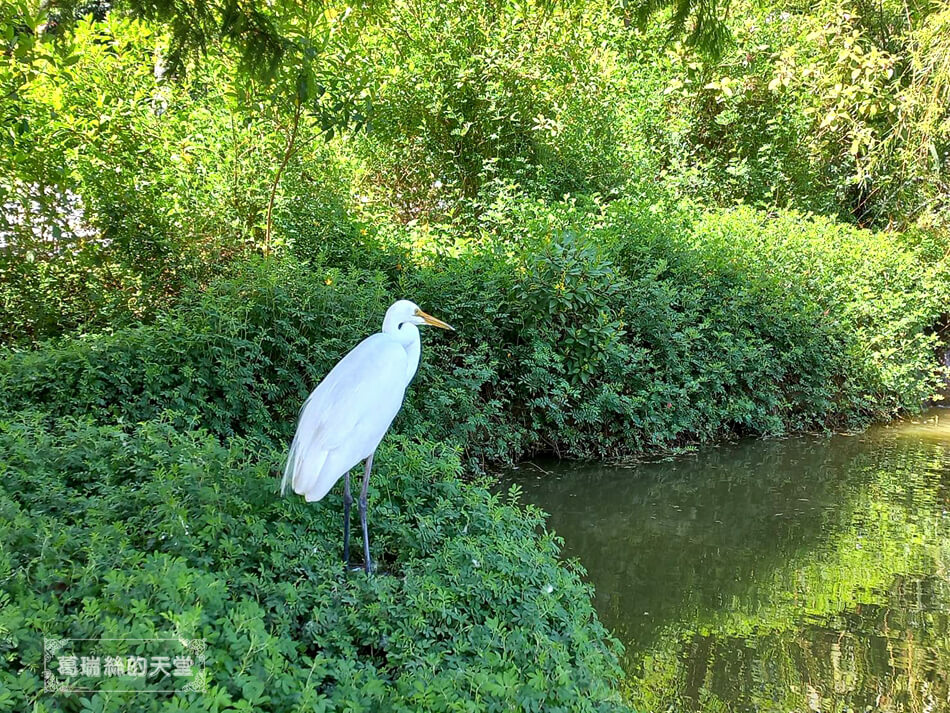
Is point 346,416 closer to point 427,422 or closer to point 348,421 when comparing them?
point 348,421

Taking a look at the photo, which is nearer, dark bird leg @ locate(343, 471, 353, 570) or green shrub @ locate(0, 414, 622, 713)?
green shrub @ locate(0, 414, 622, 713)

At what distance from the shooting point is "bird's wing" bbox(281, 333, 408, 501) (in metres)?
3.04

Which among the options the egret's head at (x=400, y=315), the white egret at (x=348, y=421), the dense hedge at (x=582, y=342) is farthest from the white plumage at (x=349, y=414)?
the dense hedge at (x=582, y=342)

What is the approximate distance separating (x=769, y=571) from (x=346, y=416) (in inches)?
116

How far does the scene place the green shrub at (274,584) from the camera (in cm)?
208

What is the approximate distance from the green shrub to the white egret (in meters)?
0.18

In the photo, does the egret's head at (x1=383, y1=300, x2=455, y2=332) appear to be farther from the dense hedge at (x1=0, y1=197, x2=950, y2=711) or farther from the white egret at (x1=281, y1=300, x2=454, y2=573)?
the dense hedge at (x1=0, y1=197, x2=950, y2=711)

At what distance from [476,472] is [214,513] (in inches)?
133

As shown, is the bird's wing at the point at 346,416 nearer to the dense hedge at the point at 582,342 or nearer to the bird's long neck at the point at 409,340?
the bird's long neck at the point at 409,340

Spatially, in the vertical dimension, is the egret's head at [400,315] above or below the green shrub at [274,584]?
above

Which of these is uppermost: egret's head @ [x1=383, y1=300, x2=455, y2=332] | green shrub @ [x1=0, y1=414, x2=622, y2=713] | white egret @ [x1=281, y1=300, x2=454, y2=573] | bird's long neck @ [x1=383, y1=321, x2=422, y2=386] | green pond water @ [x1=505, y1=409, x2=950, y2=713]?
egret's head @ [x1=383, y1=300, x2=455, y2=332]

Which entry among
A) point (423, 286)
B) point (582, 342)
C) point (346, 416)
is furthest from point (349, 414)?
point (582, 342)

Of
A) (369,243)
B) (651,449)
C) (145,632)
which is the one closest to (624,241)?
(651,449)

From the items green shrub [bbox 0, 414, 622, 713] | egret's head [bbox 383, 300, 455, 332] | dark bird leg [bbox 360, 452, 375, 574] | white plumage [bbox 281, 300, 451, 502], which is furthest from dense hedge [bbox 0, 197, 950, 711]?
egret's head [bbox 383, 300, 455, 332]
